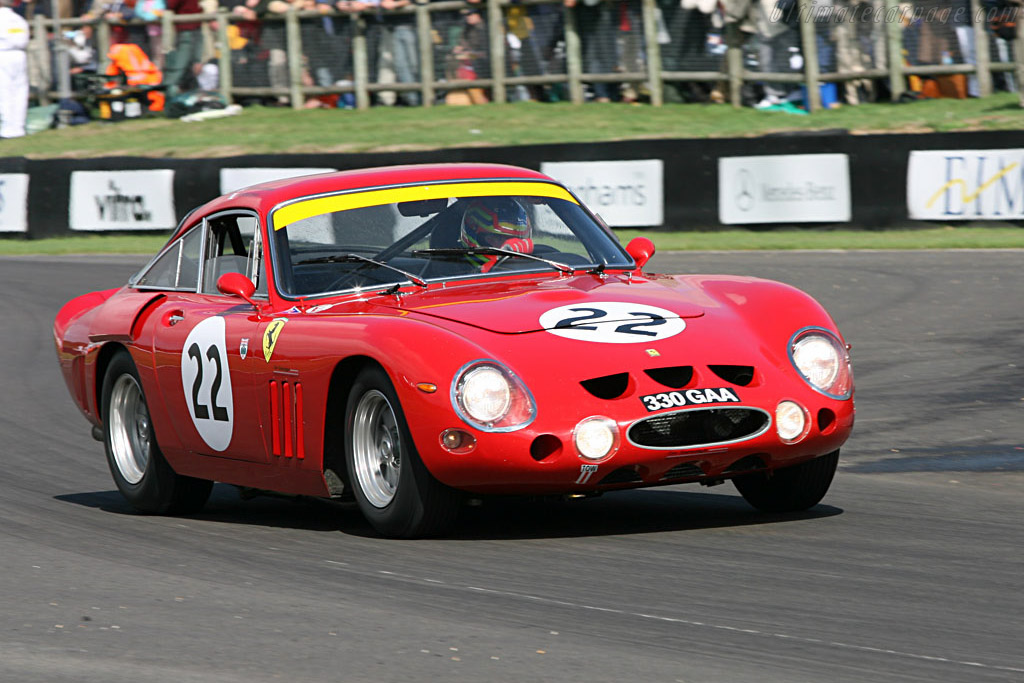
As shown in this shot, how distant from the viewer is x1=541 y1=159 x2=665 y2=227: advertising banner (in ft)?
61.8

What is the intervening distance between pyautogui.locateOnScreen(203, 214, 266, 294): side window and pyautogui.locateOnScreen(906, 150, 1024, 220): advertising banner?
11637 mm

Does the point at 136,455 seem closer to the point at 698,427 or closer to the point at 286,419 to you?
the point at 286,419

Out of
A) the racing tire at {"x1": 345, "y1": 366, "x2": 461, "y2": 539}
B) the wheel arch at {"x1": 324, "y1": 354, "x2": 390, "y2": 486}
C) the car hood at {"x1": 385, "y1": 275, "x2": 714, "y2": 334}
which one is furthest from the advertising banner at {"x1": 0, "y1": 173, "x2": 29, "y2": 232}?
the racing tire at {"x1": 345, "y1": 366, "x2": 461, "y2": 539}

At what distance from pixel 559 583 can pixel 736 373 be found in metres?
1.11

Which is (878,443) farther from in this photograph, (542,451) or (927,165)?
(927,165)

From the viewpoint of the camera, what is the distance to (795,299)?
6.04 meters

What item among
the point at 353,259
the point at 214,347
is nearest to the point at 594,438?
the point at 353,259

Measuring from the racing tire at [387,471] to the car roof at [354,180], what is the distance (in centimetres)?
128

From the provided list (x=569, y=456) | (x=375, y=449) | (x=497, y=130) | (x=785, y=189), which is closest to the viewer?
(x=569, y=456)

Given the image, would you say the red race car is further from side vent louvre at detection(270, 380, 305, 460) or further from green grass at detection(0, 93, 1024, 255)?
green grass at detection(0, 93, 1024, 255)

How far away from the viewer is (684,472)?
539 cm

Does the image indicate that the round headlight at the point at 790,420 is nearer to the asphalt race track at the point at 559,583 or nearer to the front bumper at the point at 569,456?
the front bumper at the point at 569,456

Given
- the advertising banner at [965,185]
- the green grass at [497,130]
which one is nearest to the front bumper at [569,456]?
the advertising banner at [965,185]

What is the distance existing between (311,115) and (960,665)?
27.9 meters
